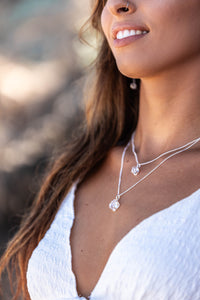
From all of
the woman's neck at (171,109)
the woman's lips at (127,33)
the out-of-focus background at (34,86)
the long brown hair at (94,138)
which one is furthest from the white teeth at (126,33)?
the out-of-focus background at (34,86)

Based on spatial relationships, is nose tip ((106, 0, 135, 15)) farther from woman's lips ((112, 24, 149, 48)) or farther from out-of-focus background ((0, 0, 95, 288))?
out-of-focus background ((0, 0, 95, 288))

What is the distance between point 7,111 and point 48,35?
2.14 ft

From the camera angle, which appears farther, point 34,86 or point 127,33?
point 34,86

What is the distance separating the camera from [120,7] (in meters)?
2.02

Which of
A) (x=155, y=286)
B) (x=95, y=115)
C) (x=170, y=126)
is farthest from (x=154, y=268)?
(x=95, y=115)

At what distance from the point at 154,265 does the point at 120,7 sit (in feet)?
2.94

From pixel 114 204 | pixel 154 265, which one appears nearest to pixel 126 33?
pixel 114 204

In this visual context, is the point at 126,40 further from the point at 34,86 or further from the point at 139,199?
the point at 34,86

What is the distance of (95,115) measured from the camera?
2611mm

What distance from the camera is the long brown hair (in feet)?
7.72

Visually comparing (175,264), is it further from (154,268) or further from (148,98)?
(148,98)

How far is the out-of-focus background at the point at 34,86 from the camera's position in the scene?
435cm

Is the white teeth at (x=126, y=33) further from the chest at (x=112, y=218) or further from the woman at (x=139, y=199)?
the chest at (x=112, y=218)

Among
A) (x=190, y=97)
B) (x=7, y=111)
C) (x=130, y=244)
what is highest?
(x=190, y=97)
